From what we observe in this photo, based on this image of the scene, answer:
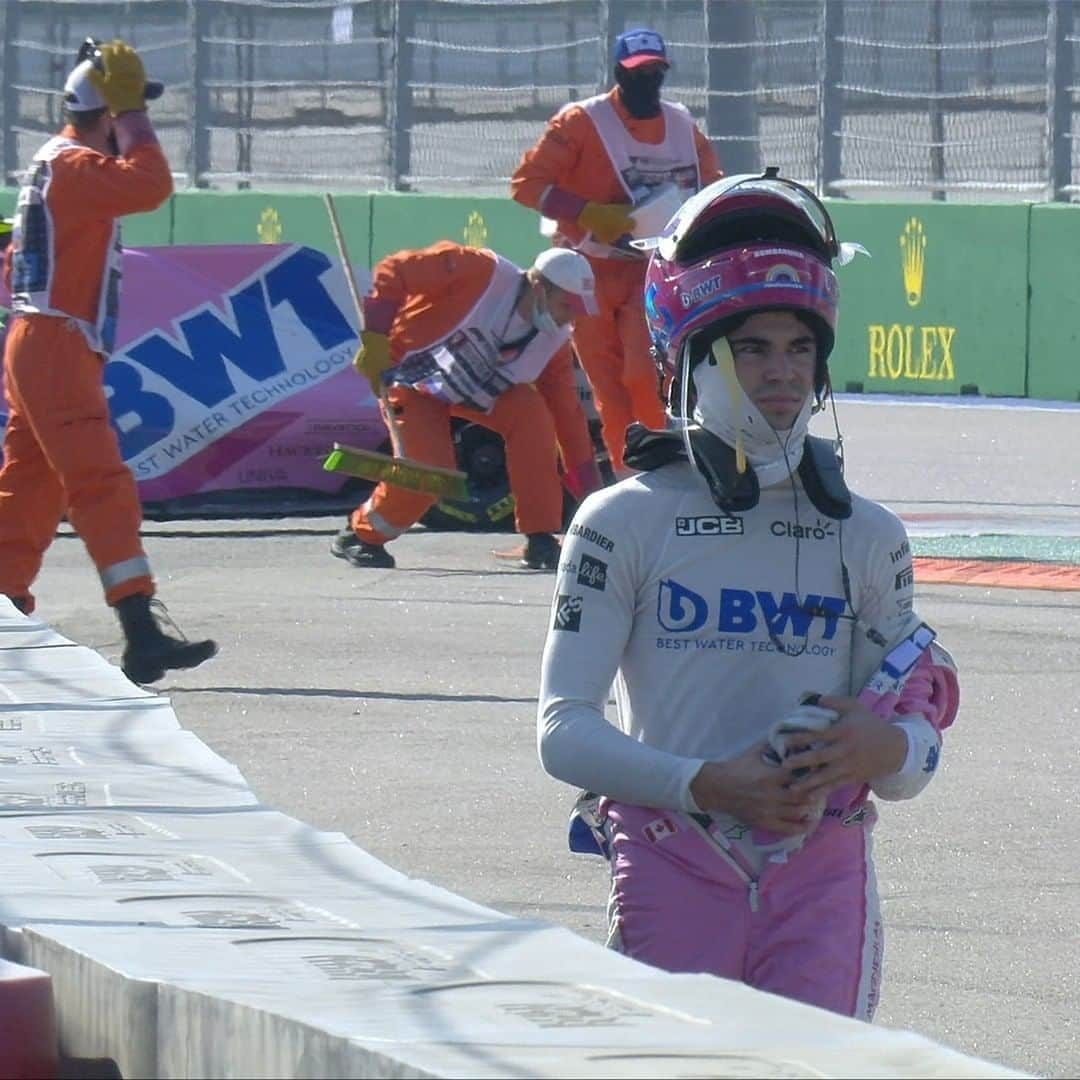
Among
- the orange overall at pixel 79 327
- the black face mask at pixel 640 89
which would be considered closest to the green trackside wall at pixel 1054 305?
the black face mask at pixel 640 89

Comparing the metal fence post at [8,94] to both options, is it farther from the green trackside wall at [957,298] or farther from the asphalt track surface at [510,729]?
the asphalt track surface at [510,729]

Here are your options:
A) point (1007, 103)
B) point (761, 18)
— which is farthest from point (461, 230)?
point (1007, 103)

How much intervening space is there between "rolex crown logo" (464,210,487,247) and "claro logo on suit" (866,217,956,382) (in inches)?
123

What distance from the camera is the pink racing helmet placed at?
13.0ft

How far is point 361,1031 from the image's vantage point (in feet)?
9.77

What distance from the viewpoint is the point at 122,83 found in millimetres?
9172

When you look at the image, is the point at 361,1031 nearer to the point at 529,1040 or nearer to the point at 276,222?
the point at 529,1040

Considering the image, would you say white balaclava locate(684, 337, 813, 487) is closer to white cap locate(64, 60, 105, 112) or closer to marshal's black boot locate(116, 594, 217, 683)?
marshal's black boot locate(116, 594, 217, 683)

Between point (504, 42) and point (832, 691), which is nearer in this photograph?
point (832, 691)

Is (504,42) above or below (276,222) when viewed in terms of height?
above

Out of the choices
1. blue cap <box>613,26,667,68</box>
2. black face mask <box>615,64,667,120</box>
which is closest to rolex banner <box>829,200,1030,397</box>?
blue cap <box>613,26,667,68</box>

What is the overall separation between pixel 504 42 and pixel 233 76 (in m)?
2.48

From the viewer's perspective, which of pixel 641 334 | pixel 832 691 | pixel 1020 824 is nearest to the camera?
pixel 832 691

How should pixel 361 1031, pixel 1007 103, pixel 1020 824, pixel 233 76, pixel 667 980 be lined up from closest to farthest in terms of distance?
1. pixel 361 1031
2. pixel 667 980
3. pixel 1020 824
4. pixel 1007 103
5. pixel 233 76
